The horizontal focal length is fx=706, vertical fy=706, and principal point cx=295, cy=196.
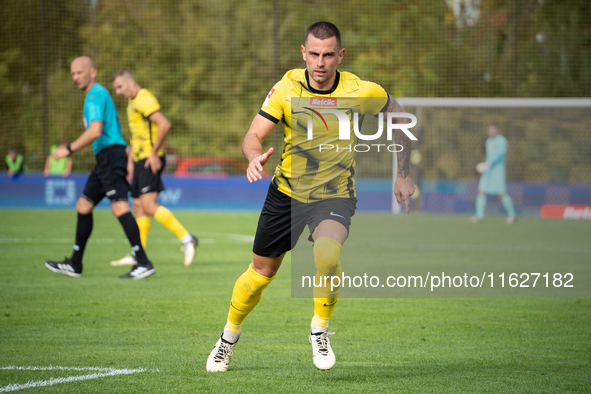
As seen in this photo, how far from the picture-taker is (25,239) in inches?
465

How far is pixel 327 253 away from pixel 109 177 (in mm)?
4276

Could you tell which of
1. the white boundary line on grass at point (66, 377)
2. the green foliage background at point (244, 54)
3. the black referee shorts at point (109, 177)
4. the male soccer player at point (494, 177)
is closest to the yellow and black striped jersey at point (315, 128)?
the white boundary line on grass at point (66, 377)

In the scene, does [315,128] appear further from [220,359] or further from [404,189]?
[220,359]

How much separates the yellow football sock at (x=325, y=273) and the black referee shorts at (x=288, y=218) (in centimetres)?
18

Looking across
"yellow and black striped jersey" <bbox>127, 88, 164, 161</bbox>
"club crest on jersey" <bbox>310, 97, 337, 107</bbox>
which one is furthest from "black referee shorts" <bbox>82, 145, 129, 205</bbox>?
"club crest on jersey" <bbox>310, 97, 337, 107</bbox>

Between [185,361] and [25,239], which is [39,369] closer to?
[185,361]

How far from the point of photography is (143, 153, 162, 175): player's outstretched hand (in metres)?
8.43

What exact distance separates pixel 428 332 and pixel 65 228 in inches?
393

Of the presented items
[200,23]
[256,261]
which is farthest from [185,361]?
[200,23]

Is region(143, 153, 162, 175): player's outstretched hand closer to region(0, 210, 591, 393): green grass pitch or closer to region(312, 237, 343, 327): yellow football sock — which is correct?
region(0, 210, 591, 393): green grass pitch

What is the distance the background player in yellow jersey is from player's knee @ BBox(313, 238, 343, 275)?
14.8 ft

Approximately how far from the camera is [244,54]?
102 feet

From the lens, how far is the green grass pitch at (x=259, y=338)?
409cm

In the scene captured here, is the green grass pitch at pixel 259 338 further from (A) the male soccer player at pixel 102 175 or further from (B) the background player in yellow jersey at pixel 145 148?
(B) the background player in yellow jersey at pixel 145 148
